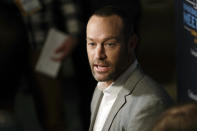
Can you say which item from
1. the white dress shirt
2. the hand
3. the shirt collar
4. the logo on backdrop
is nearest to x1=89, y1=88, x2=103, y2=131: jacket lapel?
the white dress shirt

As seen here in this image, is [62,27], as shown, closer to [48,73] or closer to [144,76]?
[48,73]

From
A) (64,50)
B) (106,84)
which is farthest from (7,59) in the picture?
(64,50)

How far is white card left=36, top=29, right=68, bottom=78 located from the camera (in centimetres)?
308

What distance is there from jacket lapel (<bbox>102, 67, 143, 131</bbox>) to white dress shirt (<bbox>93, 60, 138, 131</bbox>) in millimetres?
27

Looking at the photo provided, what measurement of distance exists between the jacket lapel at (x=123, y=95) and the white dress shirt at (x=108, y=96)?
Answer: 1.0 inches

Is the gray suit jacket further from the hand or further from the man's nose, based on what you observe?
the hand

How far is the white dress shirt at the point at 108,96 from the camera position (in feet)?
5.82

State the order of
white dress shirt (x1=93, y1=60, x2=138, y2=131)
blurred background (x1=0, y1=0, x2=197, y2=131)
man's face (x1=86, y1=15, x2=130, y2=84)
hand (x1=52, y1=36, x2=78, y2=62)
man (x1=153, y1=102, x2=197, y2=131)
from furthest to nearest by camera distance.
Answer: hand (x1=52, y1=36, x2=78, y2=62) < white dress shirt (x1=93, y1=60, x2=138, y2=131) < man's face (x1=86, y1=15, x2=130, y2=84) < blurred background (x1=0, y1=0, x2=197, y2=131) < man (x1=153, y1=102, x2=197, y2=131)

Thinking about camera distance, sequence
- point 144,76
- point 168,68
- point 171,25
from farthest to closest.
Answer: point 171,25, point 168,68, point 144,76

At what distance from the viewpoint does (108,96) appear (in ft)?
6.01

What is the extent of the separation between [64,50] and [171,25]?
7.56ft

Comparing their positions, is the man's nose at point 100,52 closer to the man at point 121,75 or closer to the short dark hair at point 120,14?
the man at point 121,75

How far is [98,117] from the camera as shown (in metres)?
1.85

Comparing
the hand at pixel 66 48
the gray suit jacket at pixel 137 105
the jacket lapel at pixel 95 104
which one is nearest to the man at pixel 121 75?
the gray suit jacket at pixel 137 105
